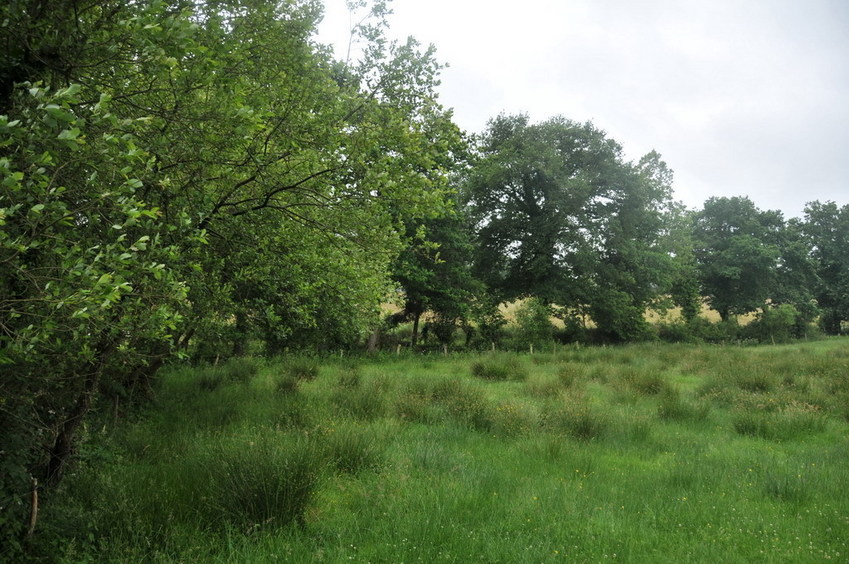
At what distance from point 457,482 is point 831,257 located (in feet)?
201

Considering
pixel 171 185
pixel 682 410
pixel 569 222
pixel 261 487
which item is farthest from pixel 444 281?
pixel 261 487

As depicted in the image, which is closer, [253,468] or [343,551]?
[343,551]

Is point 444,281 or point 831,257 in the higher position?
point 831,257

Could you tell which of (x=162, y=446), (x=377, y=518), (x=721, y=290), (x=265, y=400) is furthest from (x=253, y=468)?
(x=721, y=290)

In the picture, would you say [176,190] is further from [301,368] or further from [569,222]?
A: [569,222]

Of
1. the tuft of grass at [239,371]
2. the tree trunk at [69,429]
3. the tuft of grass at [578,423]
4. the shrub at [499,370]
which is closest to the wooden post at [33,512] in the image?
the tree trunk at [69,429]

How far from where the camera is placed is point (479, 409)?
9164mm

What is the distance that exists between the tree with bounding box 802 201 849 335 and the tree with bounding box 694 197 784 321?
25.9 ft

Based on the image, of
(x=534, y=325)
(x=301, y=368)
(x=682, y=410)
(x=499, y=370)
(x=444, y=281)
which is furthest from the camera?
(x=534, y=325)

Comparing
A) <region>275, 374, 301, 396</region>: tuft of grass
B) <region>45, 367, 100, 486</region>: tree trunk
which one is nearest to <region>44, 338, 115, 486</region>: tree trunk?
<region>45, 367, 100, 486</region>: tree trunk

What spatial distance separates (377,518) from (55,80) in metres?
4.86

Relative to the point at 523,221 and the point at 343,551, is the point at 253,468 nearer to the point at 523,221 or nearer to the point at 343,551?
the point at 343,551

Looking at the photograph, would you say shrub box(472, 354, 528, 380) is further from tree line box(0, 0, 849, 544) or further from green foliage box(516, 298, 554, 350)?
green foliage box(516, 298, 554, 350)

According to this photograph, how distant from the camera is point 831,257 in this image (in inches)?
1938
